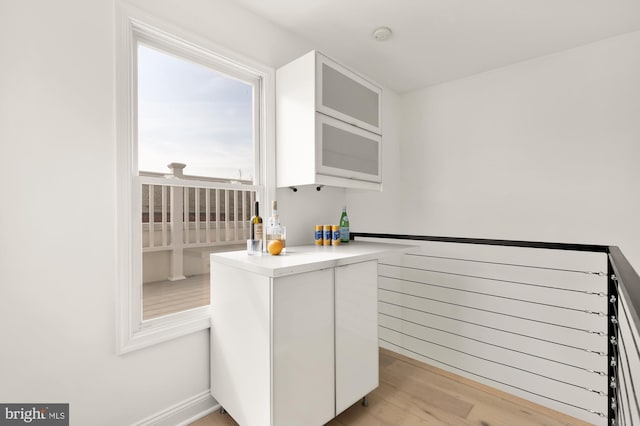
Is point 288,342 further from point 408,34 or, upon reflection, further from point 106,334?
point 408,34

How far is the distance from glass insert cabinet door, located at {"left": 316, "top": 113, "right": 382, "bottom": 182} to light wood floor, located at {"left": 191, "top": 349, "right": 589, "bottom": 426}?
1445mm

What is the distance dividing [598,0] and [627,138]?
1.01 meters

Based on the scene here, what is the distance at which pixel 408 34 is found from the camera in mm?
2336

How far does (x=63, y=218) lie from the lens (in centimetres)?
132

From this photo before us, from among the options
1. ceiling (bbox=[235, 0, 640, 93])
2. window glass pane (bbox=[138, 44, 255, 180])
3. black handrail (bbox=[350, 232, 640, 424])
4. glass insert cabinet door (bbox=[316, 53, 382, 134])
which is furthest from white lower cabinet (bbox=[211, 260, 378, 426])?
ceiling (bbox=[235, 0, 640, 93])

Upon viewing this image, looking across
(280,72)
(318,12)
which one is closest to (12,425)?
(280,72)

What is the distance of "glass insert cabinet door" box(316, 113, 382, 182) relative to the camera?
76.8 inches

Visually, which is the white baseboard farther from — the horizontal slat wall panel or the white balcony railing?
the horizontal slat wall panel

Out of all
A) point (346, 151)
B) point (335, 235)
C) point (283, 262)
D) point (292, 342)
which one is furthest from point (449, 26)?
point (292, 342)

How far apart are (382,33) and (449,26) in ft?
1.56

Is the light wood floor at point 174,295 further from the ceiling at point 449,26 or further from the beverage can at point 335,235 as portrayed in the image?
the ceiling at point 449,26

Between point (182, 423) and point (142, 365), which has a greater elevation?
point (142, 365)

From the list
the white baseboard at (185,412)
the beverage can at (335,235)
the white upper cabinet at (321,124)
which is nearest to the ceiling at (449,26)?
the white upper cabinet at (321,124)

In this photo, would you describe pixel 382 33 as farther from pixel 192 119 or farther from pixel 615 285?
pixel 615 285
